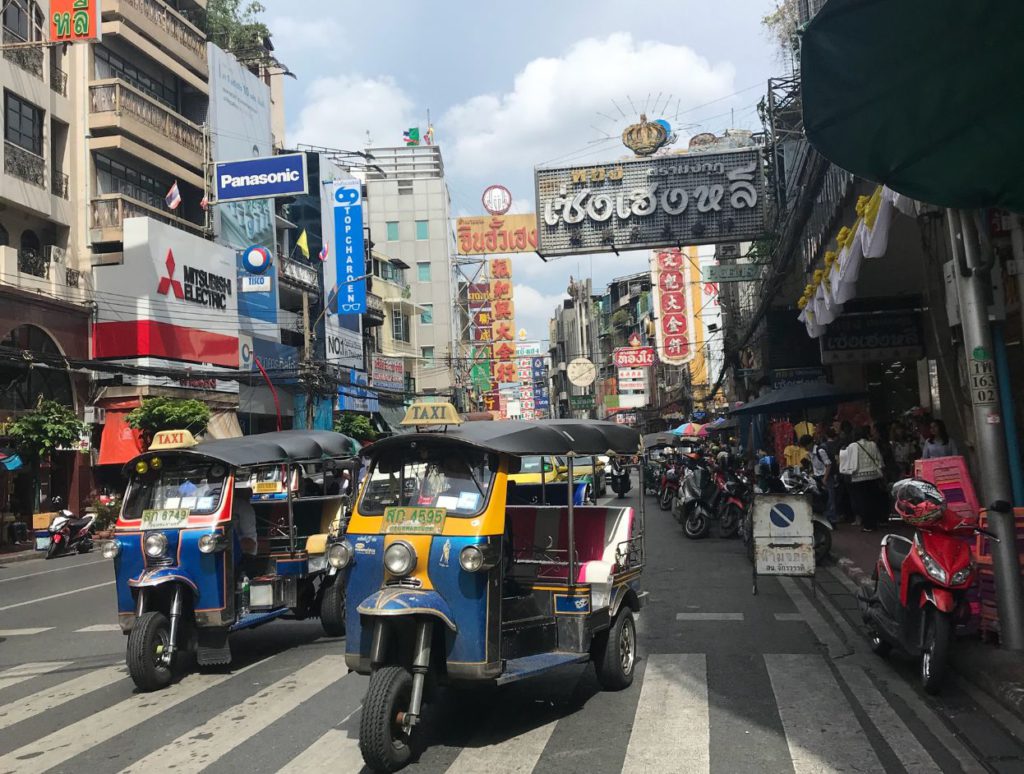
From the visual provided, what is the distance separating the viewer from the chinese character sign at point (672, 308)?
3766cm

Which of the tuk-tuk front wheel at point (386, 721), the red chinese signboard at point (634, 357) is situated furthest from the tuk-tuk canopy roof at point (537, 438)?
the red chinese signboard at point (634, 357)

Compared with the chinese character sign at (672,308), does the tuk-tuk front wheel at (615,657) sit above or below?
below

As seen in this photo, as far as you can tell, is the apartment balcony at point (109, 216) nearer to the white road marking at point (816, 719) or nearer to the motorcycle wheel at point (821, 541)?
the motorcycle wheel at point (821, 541)

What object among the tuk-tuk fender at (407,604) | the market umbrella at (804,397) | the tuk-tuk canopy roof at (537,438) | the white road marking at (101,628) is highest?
the market umbrella at (804,397)

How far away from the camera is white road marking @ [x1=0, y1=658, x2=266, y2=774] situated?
209 inches

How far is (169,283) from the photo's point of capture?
87.5ft

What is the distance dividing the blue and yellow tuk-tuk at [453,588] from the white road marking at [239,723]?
105 centimetres

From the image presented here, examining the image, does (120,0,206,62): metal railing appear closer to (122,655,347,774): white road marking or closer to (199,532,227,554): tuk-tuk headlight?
(199,532,227,554): tuk-tuk headlight

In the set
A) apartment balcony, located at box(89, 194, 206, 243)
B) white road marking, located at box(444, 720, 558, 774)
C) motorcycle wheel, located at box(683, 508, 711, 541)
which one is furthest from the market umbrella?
apartment balcony, located at box(89, 194, 206, 243)

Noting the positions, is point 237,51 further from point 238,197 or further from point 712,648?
point 712,648

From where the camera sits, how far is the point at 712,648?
24.6ft

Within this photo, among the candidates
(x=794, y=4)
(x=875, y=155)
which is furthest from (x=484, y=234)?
(x=875, y=155)

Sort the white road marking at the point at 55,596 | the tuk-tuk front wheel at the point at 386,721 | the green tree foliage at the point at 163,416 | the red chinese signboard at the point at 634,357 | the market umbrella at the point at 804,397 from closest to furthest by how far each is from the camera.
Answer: the tuk-tuk front wheel at the point at 386,721 → the white road marking at the point at 55,596 → the market umbrella at the point at 804,397 → the green tree foliage at the point at 163,416 → the red chinese signboard at the point at 634,357

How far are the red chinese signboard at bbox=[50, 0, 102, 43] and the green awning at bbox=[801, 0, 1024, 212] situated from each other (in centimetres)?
2177
